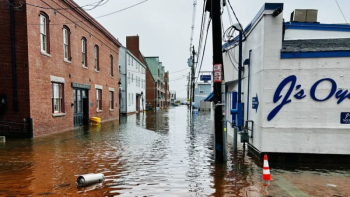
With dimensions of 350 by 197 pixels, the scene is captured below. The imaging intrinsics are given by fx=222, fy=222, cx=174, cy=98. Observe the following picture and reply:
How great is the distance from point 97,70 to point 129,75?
12908 millimetres

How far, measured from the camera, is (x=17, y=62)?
11.0m

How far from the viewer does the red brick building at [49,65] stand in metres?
11.0

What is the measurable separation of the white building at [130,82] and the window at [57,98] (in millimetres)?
16022

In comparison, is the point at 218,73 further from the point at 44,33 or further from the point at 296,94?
the point at 44,33

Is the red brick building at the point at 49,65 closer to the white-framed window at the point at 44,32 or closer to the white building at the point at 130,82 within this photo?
the white-framed window at the point at 44,32

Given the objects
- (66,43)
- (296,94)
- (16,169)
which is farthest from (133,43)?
(296,94)

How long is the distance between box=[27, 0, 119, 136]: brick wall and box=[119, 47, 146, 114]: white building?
9516 mm

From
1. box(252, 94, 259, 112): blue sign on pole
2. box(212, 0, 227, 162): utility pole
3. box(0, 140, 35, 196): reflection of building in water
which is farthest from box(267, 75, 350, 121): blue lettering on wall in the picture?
box(0, 140, 35, 196): reflection of building in water

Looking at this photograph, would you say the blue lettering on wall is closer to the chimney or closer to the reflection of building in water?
the reflection of building in water

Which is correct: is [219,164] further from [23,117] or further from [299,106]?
[23,117]

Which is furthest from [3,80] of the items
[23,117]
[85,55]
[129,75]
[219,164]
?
[129,75]

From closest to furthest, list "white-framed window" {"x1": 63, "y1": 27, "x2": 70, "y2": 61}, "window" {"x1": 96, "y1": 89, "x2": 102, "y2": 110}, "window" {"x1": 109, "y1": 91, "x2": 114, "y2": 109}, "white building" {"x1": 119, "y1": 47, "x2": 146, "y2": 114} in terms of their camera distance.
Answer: "white-framed window" {"x1": 63, "y1": 27, "x2": 70, "y2": 61} → "window" {"x1": 96, "y1": 89, "x2": 102, "y2": 110} → "window" {"x1": 109, "y1": 91, "x2": 114, "y2": 109} → "white building" {"x1": 119, "y1": 47, "x2": 146, "y2": 114}

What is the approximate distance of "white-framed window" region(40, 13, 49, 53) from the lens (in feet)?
40.2

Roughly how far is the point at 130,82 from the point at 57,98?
19713mm
